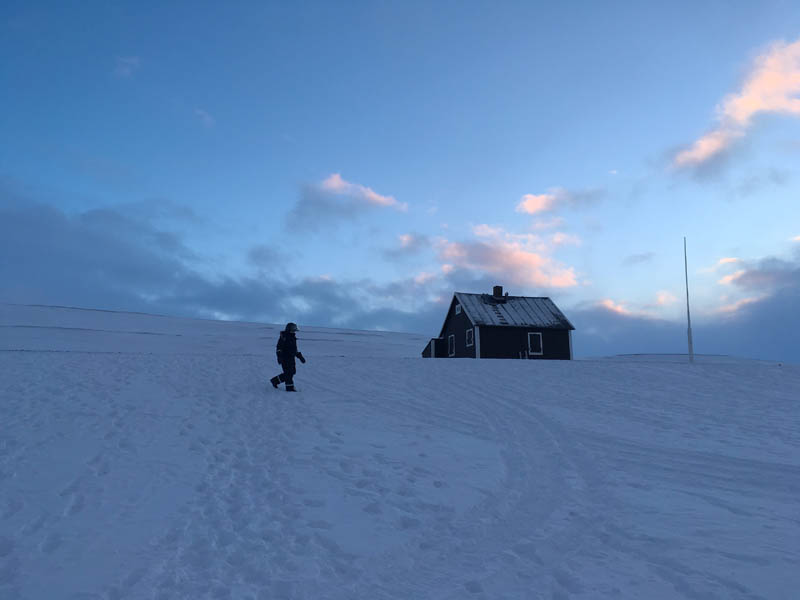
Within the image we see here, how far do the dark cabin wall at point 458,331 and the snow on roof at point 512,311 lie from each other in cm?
91

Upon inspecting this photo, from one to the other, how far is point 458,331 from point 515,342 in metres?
4.75

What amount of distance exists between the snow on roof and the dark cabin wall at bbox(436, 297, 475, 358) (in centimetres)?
91

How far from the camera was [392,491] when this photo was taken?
908 cm

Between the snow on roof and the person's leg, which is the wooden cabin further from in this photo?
the person's leg

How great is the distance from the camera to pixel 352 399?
1673cm

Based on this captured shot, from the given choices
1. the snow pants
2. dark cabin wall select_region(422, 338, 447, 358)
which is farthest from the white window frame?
the snow pants

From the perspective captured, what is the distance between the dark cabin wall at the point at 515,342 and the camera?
39000mm

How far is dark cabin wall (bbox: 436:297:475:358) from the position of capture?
40.6m

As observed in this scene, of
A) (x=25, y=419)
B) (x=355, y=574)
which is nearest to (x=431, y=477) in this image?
(x=355, y=574)

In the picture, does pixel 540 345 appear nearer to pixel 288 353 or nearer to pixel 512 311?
pixel 512 311

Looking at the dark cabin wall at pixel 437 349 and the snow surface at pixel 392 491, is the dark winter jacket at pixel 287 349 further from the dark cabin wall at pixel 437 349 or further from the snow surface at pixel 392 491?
the dark cabin wall at pixel 437 349

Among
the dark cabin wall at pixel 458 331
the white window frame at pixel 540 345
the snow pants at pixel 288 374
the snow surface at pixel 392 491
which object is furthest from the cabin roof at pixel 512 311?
the snow pants at pixel 288 374

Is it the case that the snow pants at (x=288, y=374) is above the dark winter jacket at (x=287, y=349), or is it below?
below

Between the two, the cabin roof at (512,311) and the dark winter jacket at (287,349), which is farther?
the cabin roof at (512,311)
